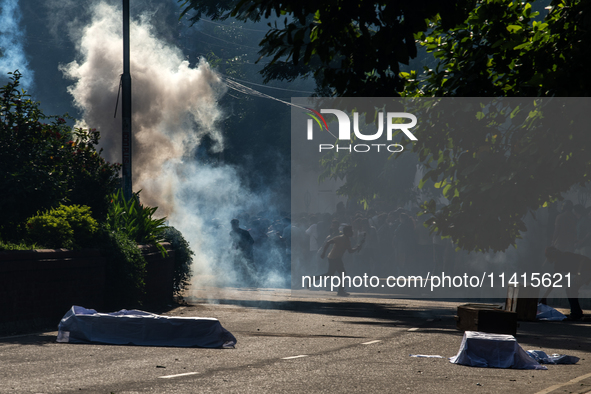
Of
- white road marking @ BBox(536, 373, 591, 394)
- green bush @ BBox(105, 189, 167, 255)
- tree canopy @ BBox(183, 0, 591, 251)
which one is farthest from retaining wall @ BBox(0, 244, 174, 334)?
white road marking @ BBox(536, 373, 591, 394)

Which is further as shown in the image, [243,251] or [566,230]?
[243,251]

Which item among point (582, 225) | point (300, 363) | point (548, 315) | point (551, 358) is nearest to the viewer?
point (300, 363)

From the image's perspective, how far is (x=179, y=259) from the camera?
51.7 ft

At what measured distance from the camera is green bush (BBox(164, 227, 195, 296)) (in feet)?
51.2

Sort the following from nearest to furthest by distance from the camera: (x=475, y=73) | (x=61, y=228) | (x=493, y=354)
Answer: (x=475, y=73), (x=493, y=354), (x=61, y=228)

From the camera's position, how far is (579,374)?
323 inches

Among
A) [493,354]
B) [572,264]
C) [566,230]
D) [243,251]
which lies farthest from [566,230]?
[493,354]

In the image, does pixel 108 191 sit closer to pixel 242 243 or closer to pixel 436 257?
pixel 242 243

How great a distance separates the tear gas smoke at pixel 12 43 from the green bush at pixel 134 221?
1663 inches

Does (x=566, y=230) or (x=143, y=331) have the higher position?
(x=566, y=230)

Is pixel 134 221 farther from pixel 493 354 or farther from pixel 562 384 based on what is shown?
pixel 562 384

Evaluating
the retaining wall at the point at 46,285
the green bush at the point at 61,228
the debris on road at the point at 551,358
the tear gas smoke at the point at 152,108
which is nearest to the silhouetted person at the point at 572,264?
the debris on road at the point at 551,358

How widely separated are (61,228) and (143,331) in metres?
2.81

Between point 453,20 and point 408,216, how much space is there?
15.6 m
